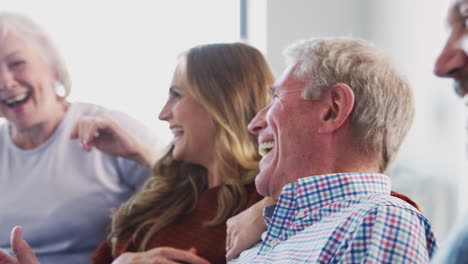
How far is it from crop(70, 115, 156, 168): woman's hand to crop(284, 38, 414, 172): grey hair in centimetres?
62

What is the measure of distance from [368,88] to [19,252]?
0.85 m

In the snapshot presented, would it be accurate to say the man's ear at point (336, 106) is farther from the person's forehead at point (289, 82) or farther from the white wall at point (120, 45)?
the white wall at point (120, 45)

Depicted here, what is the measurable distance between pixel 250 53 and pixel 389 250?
0.78 m

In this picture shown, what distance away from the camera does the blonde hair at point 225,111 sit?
1.40m

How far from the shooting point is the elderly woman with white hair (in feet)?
4.30

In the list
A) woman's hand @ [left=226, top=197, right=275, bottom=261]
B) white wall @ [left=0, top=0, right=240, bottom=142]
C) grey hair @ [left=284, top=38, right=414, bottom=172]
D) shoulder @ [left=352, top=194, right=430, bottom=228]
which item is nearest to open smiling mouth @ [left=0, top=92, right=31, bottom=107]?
white wall @ [left=0, top=0, right=240, bottom=142]

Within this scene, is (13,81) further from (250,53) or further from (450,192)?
(450,192)

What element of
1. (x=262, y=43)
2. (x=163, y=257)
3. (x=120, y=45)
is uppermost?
(x=120, y=45)

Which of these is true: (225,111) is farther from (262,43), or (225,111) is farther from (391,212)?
(262,43)

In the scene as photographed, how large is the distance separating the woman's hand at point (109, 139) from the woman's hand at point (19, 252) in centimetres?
28

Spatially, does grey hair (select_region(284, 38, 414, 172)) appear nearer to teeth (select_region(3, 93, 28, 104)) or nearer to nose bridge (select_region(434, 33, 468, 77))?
nose bridge (select_region(434, 33, 468, 77))

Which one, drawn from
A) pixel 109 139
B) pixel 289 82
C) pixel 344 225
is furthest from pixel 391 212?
pixel 109 139

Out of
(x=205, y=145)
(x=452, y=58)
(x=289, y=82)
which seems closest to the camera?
(x=452, y=58)

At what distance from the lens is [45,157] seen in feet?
4.43
